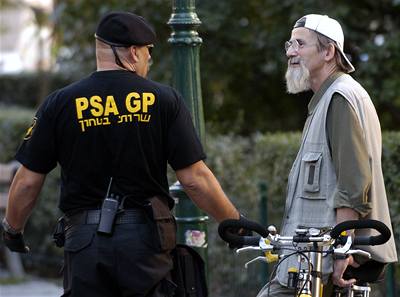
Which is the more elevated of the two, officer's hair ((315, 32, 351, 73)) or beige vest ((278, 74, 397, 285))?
officer's hair ((315, 32, 351, 73))

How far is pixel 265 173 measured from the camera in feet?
28.2

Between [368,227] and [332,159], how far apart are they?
0.55 metres

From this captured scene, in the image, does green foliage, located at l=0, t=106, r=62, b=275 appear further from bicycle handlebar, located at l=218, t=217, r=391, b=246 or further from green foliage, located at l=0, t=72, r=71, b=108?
green foliage, located at l=0, t=72, r=71, b=108

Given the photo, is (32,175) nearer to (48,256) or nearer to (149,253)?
(149,253)

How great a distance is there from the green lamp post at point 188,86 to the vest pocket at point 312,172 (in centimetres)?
139

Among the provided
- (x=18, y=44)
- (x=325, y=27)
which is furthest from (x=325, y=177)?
(x=18, y=44)

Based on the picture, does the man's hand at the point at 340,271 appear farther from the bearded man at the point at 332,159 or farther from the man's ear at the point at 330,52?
the man's ear at the point at 330,52

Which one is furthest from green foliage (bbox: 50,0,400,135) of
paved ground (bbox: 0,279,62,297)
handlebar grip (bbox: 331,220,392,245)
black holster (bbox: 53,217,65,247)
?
handlebar grip (bbox: 331,220,392,245)

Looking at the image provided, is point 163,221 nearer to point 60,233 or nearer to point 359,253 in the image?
point 60,233

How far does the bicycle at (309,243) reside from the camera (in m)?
4.09

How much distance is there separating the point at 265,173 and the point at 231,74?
158 inches

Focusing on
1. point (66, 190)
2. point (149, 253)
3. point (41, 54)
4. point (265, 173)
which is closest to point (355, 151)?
point (149, 253)

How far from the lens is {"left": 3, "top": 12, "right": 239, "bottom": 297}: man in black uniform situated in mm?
4531

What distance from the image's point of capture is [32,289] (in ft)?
34.0
